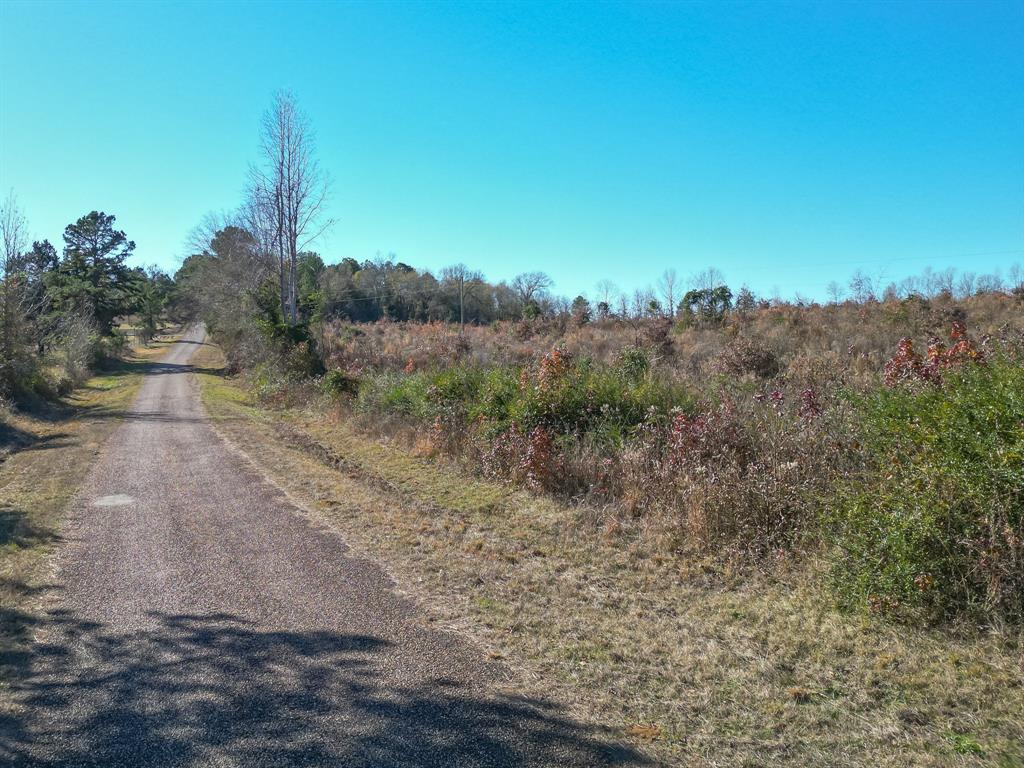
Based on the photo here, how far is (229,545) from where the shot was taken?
272 inches

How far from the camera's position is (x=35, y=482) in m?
10.1


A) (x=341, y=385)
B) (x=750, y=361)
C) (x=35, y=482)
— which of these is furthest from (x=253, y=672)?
(x=750, y=361)

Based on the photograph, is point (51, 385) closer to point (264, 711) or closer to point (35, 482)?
point (35, 482)

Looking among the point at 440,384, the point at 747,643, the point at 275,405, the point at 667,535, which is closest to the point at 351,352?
the point at 275,405

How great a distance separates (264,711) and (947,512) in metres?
4.42

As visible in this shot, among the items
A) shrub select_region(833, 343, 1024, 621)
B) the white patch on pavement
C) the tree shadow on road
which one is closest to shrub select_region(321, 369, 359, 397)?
the white patch on pavement

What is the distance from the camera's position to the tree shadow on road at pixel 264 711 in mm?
3377

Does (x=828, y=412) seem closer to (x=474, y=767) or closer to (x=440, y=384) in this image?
(x=474, y=767)

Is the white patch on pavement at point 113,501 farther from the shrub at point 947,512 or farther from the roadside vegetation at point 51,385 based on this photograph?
the shrub at point 947,512

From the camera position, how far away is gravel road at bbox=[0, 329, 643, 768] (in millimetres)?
3426

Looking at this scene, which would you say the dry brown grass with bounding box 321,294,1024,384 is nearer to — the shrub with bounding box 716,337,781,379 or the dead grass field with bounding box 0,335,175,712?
the shrub with bounding box 716,337,781,379

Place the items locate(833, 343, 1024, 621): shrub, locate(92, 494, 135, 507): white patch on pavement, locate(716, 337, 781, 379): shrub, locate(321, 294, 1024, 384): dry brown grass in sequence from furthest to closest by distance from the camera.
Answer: locate(321, 294, 1024, 384): dry brown grass
locate(716, 337, 781, 379): shrub
locate(92, 494, 135, 507): white patch on pavement
locate(833, 343, 1024, 621): shrub

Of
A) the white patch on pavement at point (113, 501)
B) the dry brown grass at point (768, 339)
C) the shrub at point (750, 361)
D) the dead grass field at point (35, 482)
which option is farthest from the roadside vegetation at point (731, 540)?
the dry brown grass at point (768, 339)

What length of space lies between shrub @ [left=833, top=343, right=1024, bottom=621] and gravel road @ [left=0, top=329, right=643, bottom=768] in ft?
8.04
